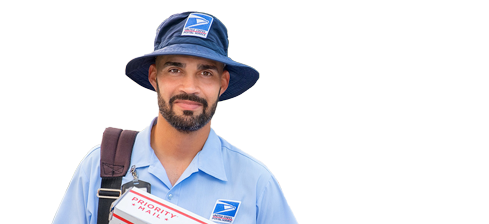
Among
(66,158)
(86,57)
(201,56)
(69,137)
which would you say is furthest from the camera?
(69,137)

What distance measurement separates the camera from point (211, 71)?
2.08 meters

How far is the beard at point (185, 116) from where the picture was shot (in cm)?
201

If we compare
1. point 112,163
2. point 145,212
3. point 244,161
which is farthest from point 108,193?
point 244,161

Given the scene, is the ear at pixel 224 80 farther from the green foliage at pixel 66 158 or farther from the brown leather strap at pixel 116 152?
the green foliage at pixel 66 158

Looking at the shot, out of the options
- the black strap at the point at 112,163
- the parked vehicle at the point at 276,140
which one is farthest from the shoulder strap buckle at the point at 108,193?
the parked vehicle at the point at 276,140

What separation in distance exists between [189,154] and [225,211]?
36 cm

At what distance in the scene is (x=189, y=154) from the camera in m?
2.21

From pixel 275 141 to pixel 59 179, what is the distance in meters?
12.9

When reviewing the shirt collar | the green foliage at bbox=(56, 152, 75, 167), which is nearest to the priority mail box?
the shirt collar

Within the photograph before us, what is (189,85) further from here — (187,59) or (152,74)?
(152,74)

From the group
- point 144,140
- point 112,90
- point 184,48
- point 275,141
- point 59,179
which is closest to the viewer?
point 184,48

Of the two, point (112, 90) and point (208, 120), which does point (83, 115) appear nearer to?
point (112, 90)

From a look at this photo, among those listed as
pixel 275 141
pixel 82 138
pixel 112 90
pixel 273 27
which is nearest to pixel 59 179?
pixel 82 138

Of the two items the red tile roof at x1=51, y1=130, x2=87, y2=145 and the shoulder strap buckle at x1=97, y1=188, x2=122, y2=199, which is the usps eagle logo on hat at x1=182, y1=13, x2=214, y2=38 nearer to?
the shoulder strap buckle at x1=97, y1=188, x2=122, y2=199
